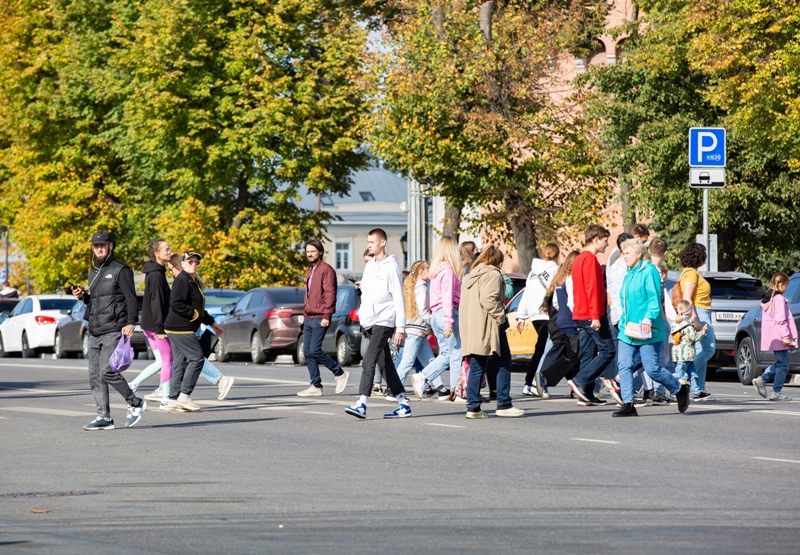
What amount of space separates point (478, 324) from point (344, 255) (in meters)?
98.0

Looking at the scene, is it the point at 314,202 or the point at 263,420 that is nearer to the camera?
the point at 263,420

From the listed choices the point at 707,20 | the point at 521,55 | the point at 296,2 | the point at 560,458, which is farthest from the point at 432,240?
the point at 560,458

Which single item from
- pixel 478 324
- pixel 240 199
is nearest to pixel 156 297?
pixel 478 324

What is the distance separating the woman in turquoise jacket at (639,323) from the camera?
14461 mm

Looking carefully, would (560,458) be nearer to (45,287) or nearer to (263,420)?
(263,420)

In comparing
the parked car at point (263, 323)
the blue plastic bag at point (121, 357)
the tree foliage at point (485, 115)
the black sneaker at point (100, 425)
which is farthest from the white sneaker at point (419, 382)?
the tree foliage at point (485, 115)

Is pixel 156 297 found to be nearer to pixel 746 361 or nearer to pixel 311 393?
pixel 311 393

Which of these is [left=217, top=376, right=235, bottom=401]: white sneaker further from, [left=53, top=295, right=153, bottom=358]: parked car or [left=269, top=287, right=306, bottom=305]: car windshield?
[left=53, top=295, right=153, bottom=358]: parked car

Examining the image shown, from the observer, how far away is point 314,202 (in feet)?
377

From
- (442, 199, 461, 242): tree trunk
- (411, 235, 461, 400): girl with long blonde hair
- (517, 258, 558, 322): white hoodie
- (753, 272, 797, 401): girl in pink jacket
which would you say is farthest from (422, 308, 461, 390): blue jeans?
(442, 199, 461, 242): tree trunk

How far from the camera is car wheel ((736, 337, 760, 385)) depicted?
21250mm

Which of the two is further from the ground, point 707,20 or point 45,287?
point 707,20

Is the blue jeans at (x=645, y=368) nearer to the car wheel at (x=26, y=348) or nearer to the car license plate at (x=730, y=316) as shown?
the car license plate at (x=730, y=316)

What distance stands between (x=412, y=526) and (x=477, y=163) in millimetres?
28212
